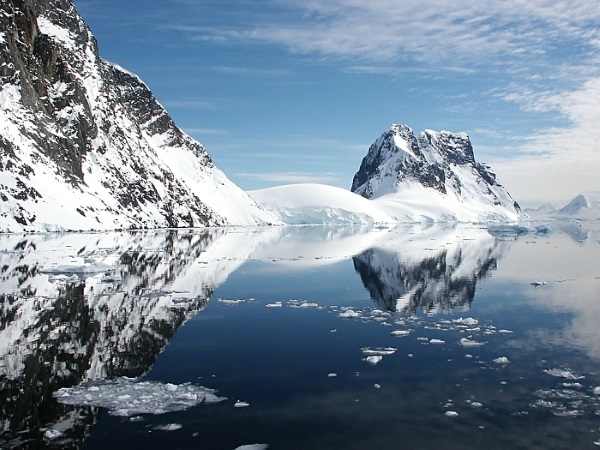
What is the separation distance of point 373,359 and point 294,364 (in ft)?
6.50

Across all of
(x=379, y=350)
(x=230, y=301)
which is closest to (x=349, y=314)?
(x=379, y=350)

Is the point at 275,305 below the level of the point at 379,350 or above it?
above

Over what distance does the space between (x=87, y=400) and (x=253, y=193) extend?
189 m

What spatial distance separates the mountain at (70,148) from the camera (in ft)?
226

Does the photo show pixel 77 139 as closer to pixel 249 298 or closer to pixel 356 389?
pixel 249 298

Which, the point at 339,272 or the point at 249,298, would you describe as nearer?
the point at 249,298

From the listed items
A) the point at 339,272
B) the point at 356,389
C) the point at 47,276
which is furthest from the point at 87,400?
the point at 339,272

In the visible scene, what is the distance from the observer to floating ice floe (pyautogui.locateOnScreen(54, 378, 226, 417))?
31.9ft

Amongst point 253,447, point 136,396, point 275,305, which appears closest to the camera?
point 253,447

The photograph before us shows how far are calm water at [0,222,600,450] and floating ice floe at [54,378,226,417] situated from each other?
0.04 metres

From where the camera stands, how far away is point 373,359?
13.1 metres

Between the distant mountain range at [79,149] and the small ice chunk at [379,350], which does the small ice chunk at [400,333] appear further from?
the distant mountain range at [79,149]

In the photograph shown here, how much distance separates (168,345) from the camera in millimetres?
14414

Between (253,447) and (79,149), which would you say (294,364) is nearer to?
(253,447)
